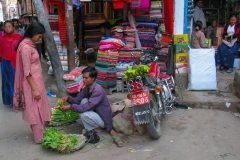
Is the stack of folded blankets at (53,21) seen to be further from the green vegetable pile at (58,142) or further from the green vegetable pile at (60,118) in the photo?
the green vegetable pile at (58,142)

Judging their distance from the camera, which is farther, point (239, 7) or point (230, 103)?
point (239, 7)

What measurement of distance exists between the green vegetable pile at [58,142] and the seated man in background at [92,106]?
0.35 metres

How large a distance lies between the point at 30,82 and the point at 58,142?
884mm

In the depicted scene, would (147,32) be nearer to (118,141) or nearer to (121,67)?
(121,67)

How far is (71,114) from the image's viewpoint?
451cm

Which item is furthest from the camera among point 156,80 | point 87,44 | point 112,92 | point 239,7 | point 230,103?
point 239,7

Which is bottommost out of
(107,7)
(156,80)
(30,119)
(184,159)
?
(184,159)

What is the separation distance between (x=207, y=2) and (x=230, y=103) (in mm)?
5514

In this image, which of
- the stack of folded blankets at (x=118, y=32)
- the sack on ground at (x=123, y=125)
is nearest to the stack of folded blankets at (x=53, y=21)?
the stack of folded blankets at (x=118, y=32)

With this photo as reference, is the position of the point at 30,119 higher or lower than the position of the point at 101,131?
higher

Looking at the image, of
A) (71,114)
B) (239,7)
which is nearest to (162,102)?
(71,114)

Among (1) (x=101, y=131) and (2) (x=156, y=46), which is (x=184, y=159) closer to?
(1) (x=101, y=131)

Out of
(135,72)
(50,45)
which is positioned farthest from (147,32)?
(135,72)

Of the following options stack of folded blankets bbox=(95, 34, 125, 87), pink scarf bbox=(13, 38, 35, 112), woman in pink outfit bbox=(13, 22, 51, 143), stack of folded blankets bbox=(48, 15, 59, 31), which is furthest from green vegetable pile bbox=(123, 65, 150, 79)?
stack of folded blankets bbox=(48, 15, 59, 31)
